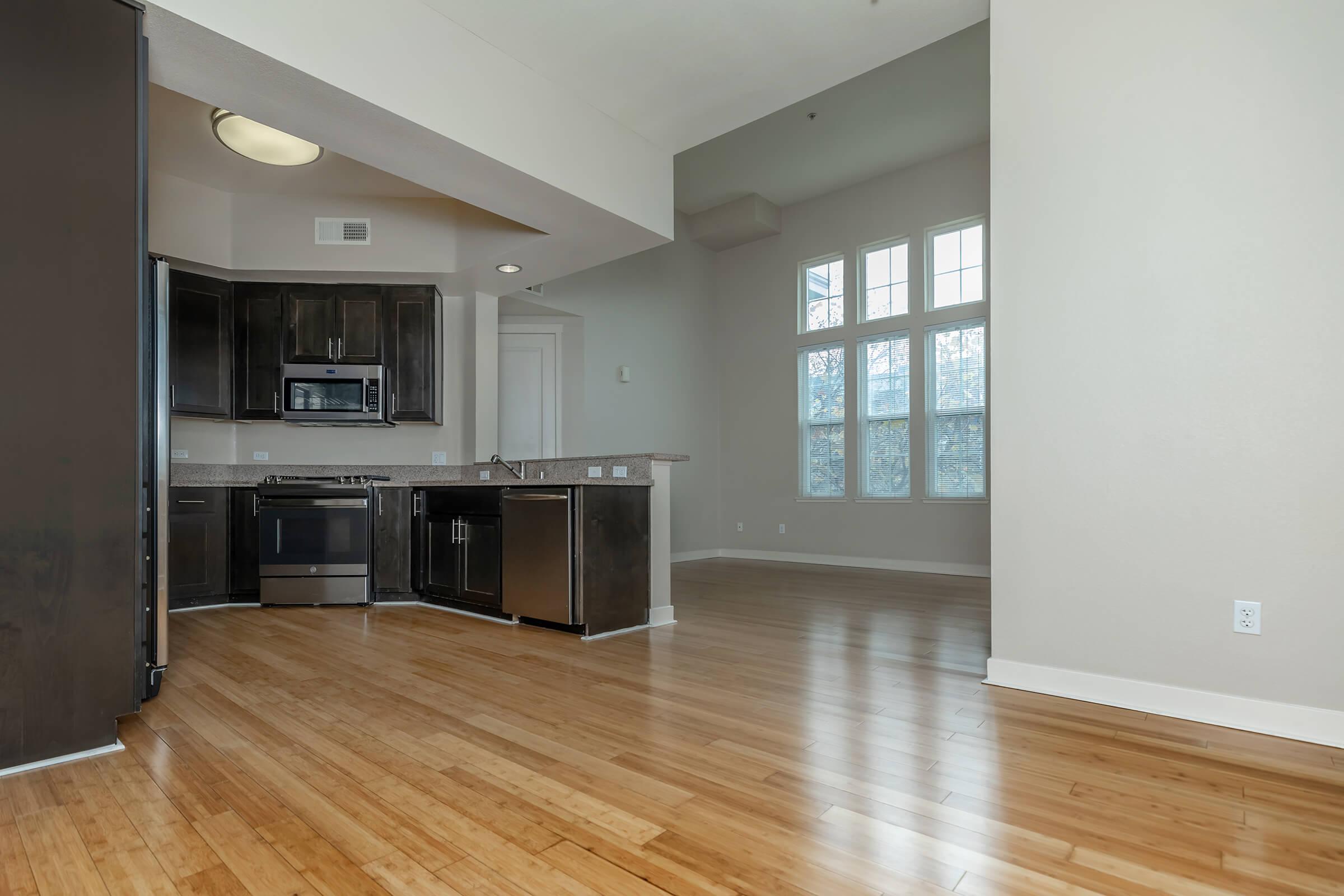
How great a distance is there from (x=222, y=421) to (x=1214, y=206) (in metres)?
5.77

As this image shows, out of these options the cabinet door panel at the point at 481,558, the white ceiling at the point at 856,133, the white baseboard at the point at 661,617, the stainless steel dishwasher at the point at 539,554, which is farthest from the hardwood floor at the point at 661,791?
the white ceiling at the point at 856,133

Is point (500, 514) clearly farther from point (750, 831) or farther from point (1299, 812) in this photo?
point (1299, 812)

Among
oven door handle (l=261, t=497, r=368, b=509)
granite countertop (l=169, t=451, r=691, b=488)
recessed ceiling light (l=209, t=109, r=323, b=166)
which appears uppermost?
recessed ceiling light (l=209, t=109, r=323, b=166)

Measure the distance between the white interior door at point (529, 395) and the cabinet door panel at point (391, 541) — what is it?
1.76 meters

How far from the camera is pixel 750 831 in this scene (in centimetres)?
165

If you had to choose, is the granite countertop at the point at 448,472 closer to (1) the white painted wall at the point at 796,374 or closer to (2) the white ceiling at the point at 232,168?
(2) the white ceiling at the point at 232,168

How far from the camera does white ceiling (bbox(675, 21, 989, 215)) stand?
507 cm

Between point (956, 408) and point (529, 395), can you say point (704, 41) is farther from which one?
point (956, 408)

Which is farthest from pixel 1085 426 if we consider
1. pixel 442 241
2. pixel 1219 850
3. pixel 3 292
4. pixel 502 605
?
pixel 442 241

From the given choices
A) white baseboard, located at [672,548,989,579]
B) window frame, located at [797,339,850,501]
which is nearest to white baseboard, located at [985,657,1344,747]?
white baseboard, located at [672,548,989,579]

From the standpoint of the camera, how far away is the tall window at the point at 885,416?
268 inches

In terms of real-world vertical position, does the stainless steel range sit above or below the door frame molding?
below

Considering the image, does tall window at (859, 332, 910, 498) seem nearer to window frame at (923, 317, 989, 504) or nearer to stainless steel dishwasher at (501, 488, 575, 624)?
window frame at (923, 317, 989, 504)

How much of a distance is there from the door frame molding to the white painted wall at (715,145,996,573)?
213cm
